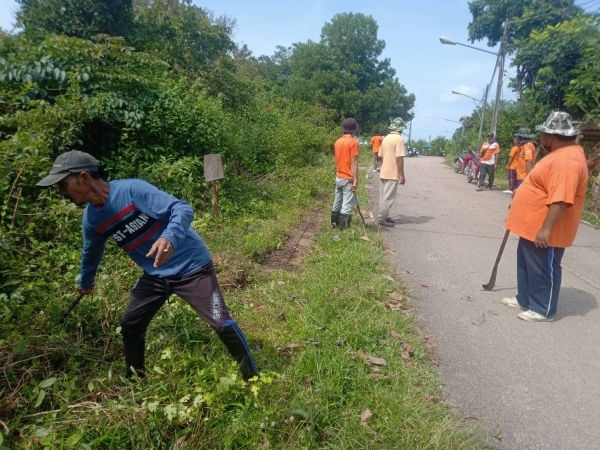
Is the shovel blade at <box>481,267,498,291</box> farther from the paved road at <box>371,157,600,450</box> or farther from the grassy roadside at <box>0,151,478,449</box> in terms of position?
the grassy roadside at <box>0,151,478,449</box>

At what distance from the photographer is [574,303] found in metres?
4.42

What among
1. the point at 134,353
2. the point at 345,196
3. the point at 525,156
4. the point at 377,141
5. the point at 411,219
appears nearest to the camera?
the point at 134,353

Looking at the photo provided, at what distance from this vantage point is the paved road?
8.57ft

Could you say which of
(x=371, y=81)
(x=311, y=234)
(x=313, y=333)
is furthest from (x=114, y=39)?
(x=371, y=81)

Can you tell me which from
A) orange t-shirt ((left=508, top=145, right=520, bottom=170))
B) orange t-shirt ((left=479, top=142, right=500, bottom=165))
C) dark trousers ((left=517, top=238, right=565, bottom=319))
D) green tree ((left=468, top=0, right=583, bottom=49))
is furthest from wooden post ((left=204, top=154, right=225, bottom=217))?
green tree ((left=468, top=0, right=583, bottom=49))

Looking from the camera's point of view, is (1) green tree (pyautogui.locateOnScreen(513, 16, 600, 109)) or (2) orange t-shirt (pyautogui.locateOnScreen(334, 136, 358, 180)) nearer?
(2) orange t-shirt (pyautogui.locateOnScreen(334, 136, 358, 180))

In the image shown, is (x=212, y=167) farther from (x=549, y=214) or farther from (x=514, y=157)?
(x=514, y=157)

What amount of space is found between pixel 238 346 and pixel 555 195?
3.02 meters

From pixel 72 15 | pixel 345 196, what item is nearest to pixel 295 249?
pixel 345 196

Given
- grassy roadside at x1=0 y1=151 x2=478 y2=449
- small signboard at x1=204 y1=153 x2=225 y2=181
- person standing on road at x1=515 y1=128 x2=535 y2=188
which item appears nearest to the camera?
grassy roadside at x1=0 y1=151 x2=478 y2=449

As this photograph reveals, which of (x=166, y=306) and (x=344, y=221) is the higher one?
(x=344, y=221)

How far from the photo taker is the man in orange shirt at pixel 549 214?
3.59 m

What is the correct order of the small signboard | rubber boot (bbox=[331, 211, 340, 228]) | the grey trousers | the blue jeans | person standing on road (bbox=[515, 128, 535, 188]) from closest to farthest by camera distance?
the small signboard
the blue jeans
rubber boot (bbox=[331, 211, 340, 228])
the grey trousers
person standing on road (bbox=[515, 128, 535, 188])

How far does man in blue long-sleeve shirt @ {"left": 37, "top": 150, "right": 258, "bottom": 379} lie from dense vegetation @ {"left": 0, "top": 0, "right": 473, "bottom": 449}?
277 millimetres
